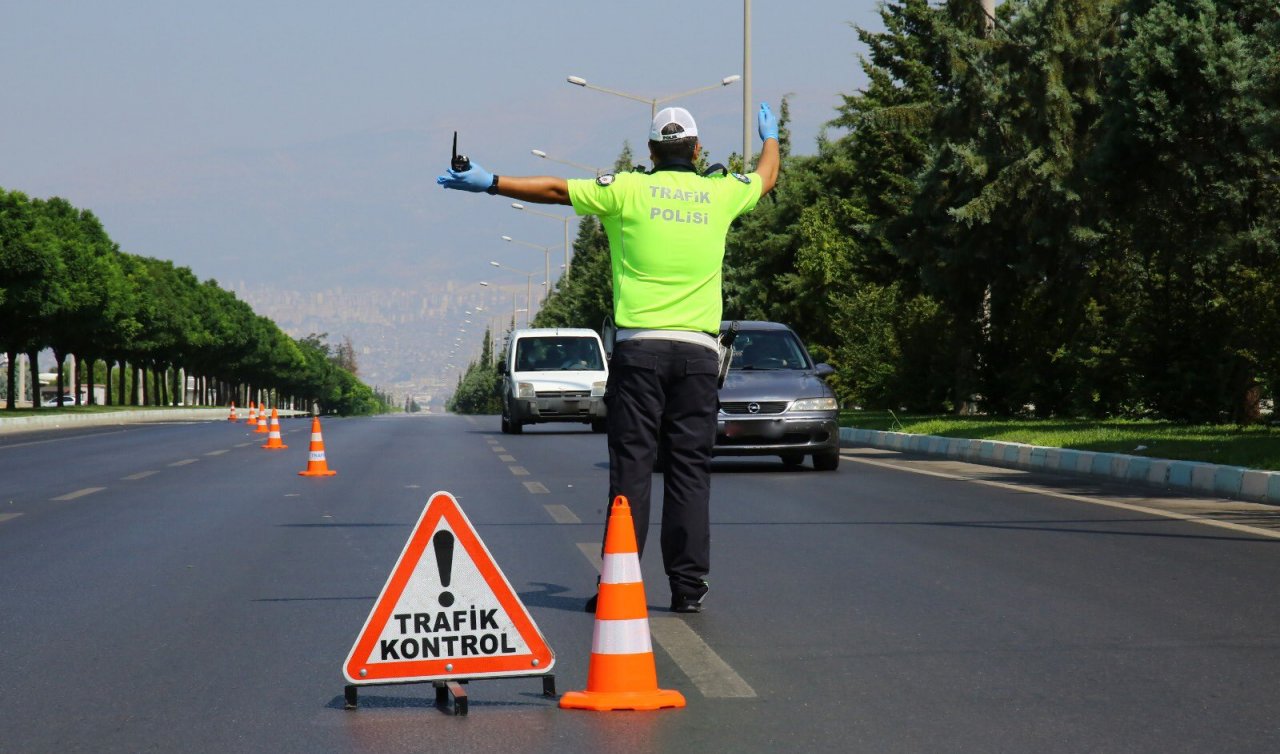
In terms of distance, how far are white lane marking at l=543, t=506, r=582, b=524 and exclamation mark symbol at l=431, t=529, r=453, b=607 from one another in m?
6.50

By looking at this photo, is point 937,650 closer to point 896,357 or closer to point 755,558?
point 755,558

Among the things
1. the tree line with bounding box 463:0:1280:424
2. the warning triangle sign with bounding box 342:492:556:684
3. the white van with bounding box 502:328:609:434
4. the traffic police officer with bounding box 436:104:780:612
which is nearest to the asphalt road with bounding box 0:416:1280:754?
the warning triangle sign with bounding box 342:492:556:684

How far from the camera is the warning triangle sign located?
5578 mm

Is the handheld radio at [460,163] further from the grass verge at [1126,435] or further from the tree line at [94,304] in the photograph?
the tree line at [94,304]

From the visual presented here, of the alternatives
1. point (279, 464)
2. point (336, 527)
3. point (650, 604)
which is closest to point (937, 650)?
point (650, 604)

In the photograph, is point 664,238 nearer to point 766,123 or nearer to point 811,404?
point 766,123

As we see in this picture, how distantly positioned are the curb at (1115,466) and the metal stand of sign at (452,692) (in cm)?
1002

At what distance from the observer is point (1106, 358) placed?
26891mm

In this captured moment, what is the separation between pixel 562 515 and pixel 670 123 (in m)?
6.05

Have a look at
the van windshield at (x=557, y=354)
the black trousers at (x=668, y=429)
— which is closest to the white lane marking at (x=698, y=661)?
the black trousers at (x=668, y=429)

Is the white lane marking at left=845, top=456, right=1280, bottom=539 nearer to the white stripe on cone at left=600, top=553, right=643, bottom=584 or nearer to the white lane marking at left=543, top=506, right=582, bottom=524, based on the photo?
the white lane marking at left=543, top=506, right=582, bottom=524

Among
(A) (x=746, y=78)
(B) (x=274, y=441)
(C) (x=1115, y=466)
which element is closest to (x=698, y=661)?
(C) (x=1115, y=466)

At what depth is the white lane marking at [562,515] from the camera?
485 inches

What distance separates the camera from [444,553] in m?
5.74
